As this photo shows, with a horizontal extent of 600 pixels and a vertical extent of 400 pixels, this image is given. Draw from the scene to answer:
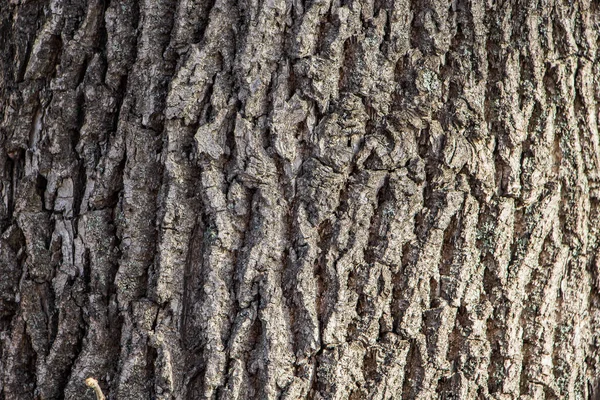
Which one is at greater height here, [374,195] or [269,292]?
[374,195]

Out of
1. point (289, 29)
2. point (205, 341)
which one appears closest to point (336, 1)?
point (289, 29)

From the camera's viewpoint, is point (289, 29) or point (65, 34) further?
point (65, 34)

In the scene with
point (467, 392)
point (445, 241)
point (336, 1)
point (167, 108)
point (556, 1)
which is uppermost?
point (556, 1)

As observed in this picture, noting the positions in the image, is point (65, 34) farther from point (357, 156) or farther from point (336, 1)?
point (357, 156)

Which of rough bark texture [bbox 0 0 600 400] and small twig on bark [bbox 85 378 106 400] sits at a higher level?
rough bark texture [bbox 0 0 600 400]

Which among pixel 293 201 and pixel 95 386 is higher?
pixel 293 201

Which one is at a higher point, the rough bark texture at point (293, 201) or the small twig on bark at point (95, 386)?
the rough bark texture at point (293, 201)
